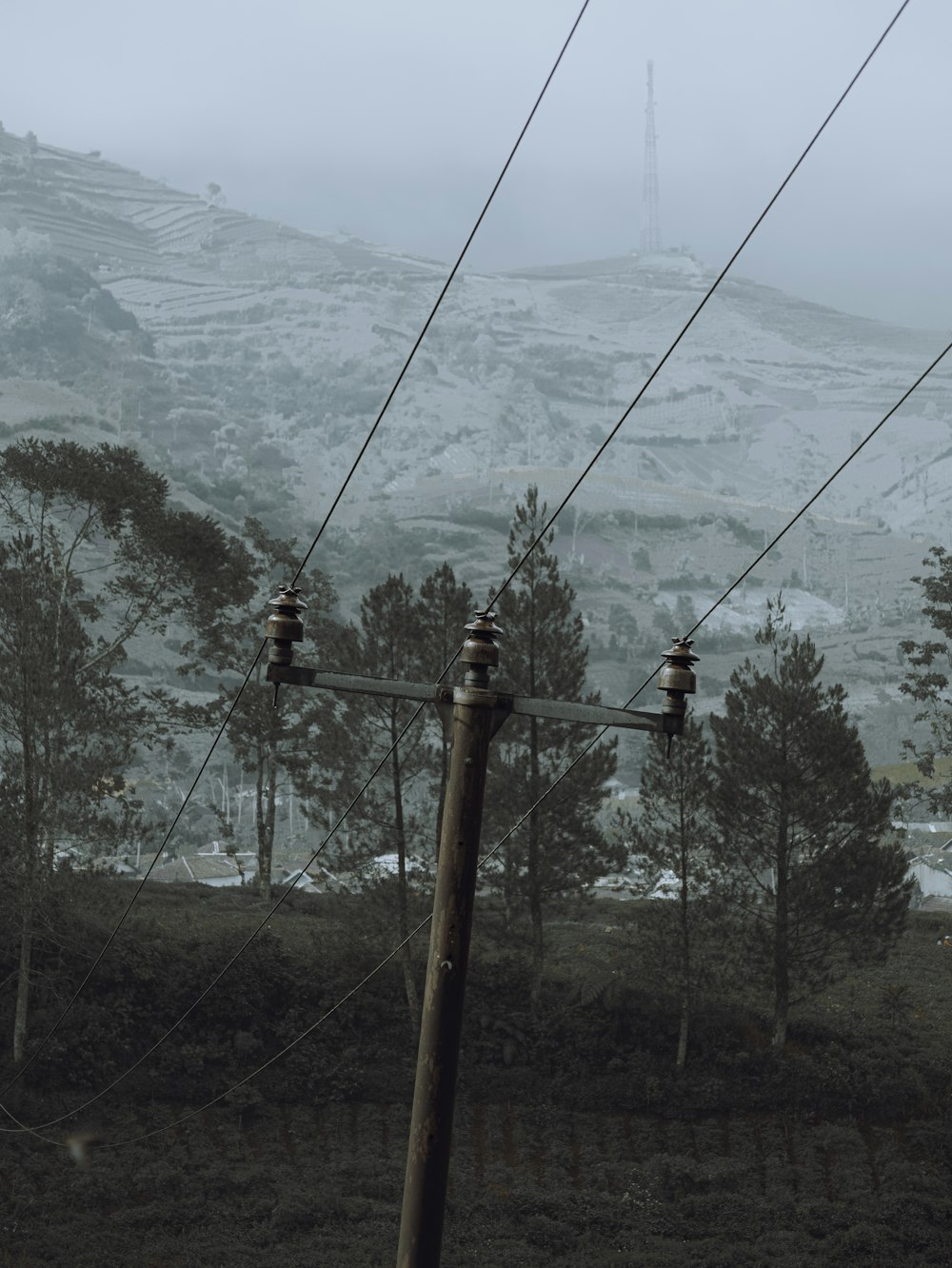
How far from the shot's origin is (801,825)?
25.5 metres

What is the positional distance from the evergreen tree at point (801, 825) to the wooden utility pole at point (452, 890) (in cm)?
1875

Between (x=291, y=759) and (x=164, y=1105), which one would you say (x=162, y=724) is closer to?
(x=291, y=759)

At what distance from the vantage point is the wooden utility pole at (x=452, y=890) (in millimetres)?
6266

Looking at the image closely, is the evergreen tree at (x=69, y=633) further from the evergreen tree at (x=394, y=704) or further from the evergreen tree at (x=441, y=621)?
the evergreen tree at (x=441, y=621)

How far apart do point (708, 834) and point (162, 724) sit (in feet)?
39.4

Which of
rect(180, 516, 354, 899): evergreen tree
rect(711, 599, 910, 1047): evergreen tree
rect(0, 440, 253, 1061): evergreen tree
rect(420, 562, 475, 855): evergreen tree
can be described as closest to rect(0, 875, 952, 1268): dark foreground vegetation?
rect(0, 440, 253, 1061): evergreen tree

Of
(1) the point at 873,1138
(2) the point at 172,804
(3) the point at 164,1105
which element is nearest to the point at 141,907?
(3) the point at 164,1105

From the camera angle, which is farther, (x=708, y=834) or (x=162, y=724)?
(x=162, y=724)

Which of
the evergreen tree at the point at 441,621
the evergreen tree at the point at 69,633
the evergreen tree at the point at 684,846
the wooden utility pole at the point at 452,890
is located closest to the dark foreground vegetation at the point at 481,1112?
the evergreen tree at the point at 684,846

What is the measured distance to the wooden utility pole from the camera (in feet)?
20.6

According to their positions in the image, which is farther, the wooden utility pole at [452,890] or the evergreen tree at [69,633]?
→ the evergreen tree at [69,633]

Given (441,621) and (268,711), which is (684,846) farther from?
(268,711)

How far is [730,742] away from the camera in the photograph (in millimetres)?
25266

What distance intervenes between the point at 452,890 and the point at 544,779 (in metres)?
19.8
